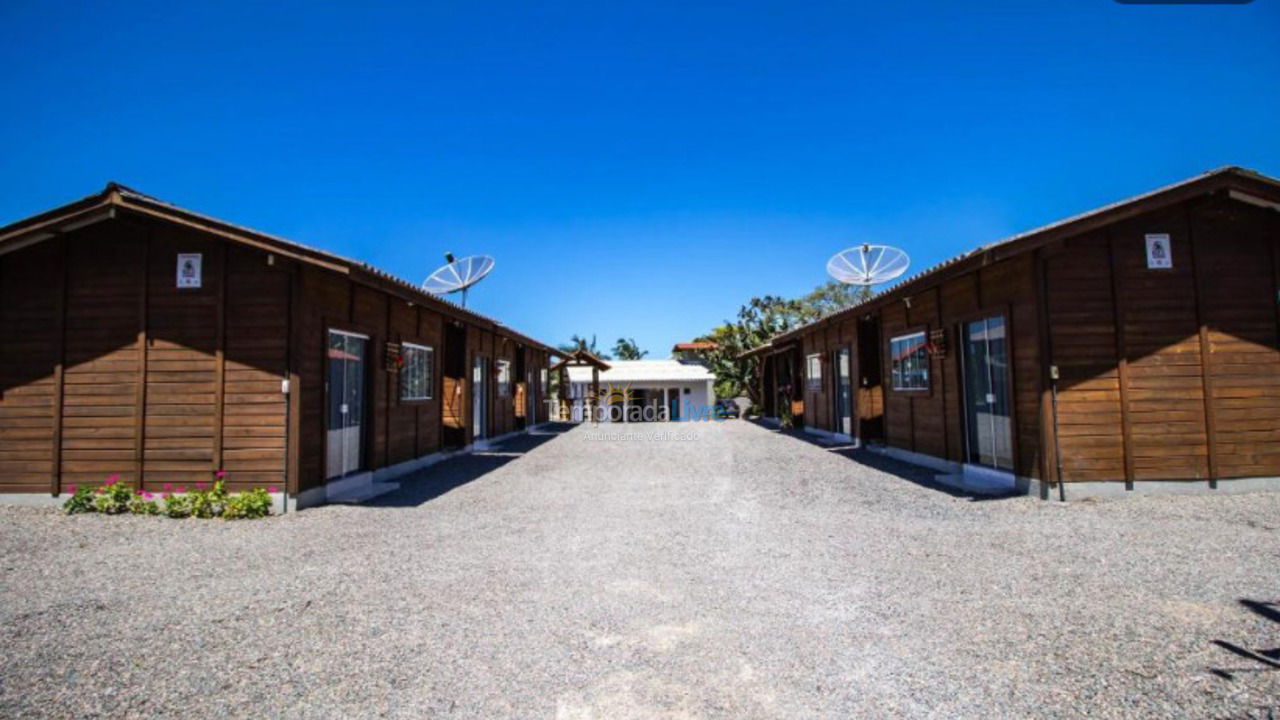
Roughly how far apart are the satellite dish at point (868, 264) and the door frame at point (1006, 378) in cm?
577

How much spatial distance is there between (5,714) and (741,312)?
1030 inches

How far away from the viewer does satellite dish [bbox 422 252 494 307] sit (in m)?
15.3

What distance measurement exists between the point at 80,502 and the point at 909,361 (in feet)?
39.6

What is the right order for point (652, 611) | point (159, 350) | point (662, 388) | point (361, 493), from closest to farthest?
1. point (652, 611)
2. point (159, 350)
3. point (361, 493)
4. point (662, 388)

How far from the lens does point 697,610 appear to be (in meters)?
3.88

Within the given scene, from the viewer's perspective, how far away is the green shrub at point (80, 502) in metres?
7.04

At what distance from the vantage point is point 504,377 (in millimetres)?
17125

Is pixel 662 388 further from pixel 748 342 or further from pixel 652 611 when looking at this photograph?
pixel 652 611

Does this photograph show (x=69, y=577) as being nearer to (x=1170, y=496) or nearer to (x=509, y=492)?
(x=509, y=492)

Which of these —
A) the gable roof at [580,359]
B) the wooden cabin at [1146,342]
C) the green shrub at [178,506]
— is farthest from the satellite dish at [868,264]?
the green shrub at [178,506]

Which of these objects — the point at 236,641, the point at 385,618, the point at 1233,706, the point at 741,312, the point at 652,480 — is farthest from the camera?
the point at 741,312

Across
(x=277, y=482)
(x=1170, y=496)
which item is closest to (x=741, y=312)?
(x=1170, y=496)

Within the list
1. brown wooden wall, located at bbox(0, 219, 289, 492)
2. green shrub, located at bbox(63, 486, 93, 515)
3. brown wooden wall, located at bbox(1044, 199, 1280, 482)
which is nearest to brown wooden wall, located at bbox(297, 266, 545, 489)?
brown wooden wall, located at bbox(0, 219, 289, 492)

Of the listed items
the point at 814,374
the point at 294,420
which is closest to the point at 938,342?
the point at 814,374
